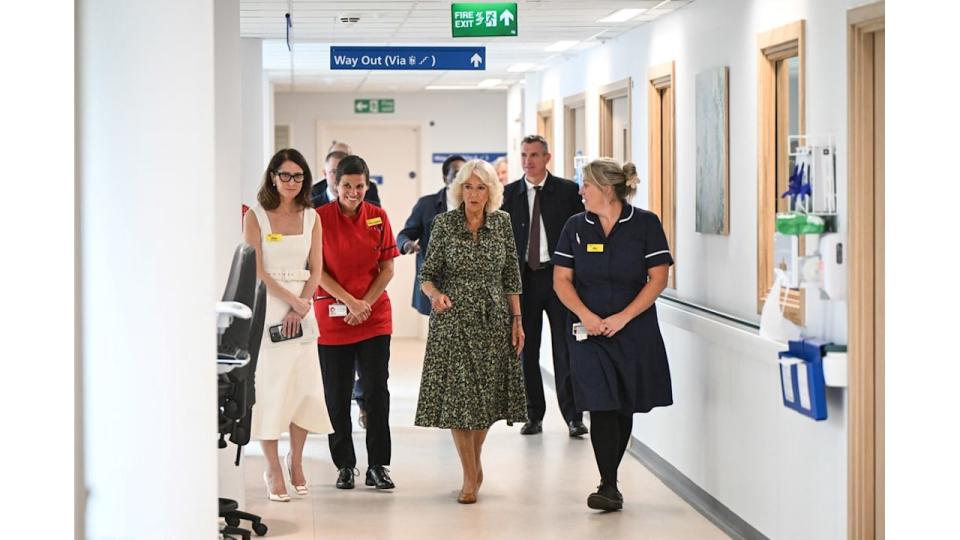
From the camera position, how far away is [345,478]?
6.94m

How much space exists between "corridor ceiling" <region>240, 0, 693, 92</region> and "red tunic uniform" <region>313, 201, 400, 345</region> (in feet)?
4.41

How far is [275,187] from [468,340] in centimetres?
113

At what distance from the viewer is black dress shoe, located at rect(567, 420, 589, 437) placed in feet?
27.7

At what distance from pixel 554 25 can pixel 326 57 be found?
3138 millimetres

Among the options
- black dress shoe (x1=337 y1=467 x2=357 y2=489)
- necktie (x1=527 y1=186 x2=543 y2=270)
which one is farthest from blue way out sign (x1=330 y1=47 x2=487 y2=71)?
black dress shoe (x1=337 y1=467 x2=357 y2=489)

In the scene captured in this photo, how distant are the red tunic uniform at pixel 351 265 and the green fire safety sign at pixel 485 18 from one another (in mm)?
1562

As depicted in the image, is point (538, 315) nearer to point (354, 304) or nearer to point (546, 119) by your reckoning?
point (354, 304)

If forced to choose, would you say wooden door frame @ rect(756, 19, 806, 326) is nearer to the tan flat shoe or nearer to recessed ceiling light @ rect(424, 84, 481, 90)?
the tan flat shoe

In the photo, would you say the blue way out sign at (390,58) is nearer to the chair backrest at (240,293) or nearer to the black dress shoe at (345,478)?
the black dress shoe at (345,478)

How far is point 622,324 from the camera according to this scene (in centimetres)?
614

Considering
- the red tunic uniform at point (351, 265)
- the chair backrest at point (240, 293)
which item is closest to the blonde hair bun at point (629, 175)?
the red tunic uniform at point (351, 265)

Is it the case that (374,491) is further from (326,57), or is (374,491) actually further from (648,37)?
(326,57)

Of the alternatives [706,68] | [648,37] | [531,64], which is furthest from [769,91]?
[531,64]
